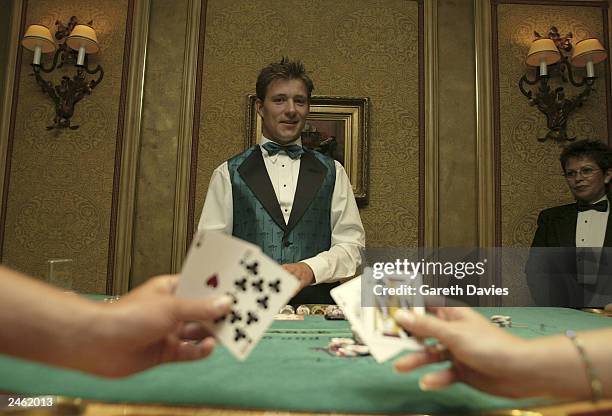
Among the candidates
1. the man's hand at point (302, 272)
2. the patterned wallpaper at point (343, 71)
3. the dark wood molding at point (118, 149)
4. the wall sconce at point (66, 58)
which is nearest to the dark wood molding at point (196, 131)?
the patterned wallpaper at point (343, 71)

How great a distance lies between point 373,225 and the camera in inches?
132

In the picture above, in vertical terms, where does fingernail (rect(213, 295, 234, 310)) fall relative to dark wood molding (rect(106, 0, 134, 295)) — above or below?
below

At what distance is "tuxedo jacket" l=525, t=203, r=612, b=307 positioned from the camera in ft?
9.66

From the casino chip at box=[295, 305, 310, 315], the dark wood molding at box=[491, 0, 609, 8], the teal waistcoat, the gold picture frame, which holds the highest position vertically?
the dark wood molding at box=[491, 0, 609, 8]

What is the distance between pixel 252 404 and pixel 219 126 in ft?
9.58

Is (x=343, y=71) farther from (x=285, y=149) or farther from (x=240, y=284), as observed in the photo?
(x=240, y=284)

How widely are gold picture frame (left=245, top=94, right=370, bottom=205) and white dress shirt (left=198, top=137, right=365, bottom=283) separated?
821 millimetres

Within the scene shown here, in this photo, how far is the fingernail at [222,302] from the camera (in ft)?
2.12

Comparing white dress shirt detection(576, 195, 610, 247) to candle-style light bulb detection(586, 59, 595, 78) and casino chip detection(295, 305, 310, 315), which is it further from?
casino chip detection(295, 305, 310, 315)

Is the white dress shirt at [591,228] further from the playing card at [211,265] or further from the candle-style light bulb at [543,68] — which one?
the playing card at [211,265]

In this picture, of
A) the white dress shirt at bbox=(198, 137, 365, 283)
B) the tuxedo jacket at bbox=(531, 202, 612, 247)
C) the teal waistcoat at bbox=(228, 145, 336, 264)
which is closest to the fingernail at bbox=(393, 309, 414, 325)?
the white dress shirt at bbox=(198, 137, 365, 283)

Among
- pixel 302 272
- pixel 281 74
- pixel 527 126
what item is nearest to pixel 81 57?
pixel 281 74

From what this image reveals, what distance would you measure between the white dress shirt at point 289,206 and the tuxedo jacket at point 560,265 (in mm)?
1594

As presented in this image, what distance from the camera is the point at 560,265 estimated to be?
305 cm
